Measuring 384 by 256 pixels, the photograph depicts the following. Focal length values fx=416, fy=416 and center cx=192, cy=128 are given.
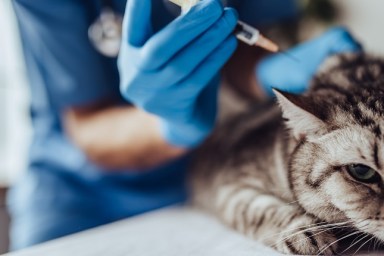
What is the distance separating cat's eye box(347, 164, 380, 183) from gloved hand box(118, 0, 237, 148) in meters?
0.28

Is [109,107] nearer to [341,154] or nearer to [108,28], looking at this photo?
[108,28]

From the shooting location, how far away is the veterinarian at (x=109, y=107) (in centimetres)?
77

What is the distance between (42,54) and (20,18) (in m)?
0.11

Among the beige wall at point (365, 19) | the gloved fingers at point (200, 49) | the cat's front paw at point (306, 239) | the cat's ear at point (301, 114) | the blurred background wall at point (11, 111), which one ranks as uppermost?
the gloved fingers at point (200, 49)

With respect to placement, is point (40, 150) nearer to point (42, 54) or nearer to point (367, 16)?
point (42, 54)

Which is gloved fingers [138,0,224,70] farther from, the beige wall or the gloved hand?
the beige wall

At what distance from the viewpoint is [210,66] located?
739 mm

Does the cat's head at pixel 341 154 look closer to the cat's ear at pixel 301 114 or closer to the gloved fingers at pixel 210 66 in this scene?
the cat's ear at pixel 301 114

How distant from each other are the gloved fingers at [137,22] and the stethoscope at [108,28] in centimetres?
23

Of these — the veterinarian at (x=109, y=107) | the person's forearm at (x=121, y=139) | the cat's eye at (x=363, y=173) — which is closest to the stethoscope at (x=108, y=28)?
the veterinarian at (x=109, y=107)

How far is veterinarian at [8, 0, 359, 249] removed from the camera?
0.77 meters

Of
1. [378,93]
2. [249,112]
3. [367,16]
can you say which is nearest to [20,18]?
[249,112]

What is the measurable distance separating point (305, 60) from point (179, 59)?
0.39 m

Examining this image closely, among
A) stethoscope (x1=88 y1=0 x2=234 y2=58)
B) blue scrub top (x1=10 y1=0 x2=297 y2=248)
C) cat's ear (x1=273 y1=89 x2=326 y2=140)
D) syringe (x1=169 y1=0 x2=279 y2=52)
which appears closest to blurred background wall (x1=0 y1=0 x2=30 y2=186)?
blue scrub top (x1=10 y1=0 x2=297 y2=248)
